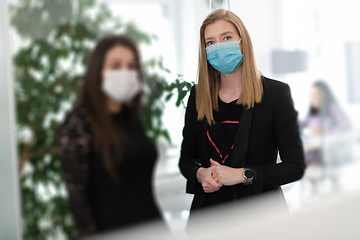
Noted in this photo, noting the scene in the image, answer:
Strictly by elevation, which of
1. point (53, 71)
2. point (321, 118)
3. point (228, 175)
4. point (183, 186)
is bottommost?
point (183, 186)

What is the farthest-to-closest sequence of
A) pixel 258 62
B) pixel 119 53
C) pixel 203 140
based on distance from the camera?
1. pixel 258 62
2. pixel 203 140
3. pixel 119 53

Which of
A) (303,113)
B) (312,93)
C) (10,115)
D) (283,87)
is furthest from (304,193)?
(10,115)

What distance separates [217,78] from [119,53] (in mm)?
596

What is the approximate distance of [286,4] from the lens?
2264mm

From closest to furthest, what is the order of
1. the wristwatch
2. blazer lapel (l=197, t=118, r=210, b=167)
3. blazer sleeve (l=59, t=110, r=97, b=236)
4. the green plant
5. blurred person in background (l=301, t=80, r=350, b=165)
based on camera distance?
blazer sleeve (l=59, t=110, r=97, b=236) < the green plant < the wristwatch < blazer lapel (l=197, t=118, r=210, b=167) < blurred person in background (l=301, t=80, r=350, b=165)

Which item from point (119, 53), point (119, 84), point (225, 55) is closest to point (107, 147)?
point (119, 84)

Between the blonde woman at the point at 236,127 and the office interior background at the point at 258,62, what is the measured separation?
11 centimetres

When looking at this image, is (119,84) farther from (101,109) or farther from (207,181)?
(207,181)

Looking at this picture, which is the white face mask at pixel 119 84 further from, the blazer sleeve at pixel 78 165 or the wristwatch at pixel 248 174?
the wristwatch at pixel 248 174

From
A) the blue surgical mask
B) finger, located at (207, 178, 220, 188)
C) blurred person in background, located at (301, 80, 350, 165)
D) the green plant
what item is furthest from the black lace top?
blurred person in background, located at (301, 80, 350, 165)

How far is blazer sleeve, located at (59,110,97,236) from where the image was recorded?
102cm

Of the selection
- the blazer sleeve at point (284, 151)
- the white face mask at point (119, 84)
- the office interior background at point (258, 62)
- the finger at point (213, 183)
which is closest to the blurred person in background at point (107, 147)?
the white face mask at point (119, 84)

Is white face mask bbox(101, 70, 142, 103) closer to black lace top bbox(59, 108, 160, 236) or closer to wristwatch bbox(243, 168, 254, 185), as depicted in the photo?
black lace top bbox(59, 108, 160, 236)

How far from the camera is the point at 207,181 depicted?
146cm
